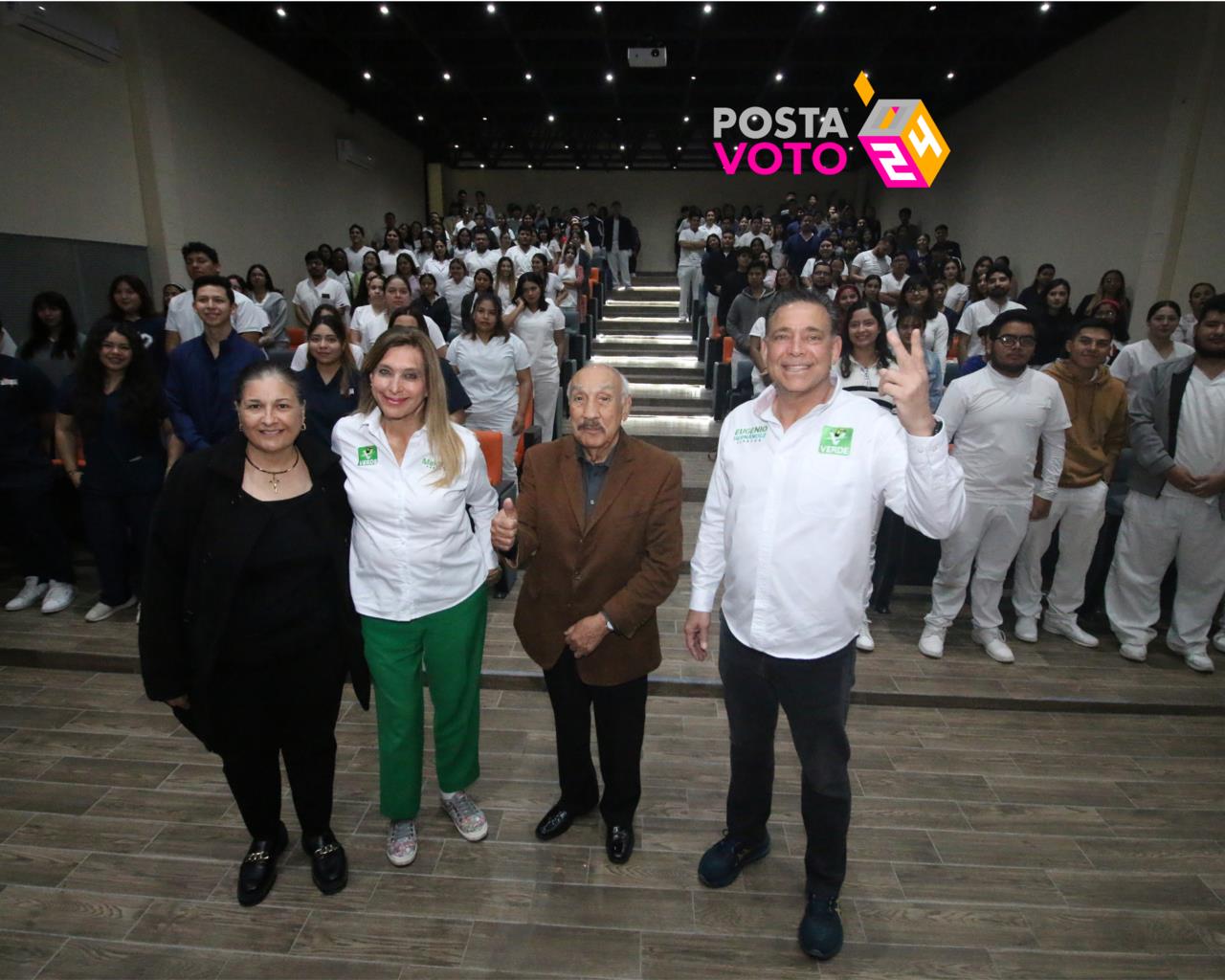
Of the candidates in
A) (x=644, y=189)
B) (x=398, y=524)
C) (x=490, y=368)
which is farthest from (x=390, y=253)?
(x=644, y=189)

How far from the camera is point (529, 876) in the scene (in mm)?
2166

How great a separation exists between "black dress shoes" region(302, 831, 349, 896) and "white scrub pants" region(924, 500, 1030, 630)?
2.89 m

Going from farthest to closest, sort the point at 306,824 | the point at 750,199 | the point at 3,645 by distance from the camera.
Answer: the point at 750,199 → the point at 3,645 → the point at 306,824

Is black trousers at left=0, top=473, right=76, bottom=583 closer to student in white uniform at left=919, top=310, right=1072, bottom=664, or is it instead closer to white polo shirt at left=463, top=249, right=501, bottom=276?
student in white uniform at left=919, top=310, right=1072, bottom=664

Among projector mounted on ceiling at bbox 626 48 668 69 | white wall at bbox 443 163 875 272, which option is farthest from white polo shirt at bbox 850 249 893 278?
white wall at bbox 443 163 875 272

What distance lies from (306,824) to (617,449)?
149 cm

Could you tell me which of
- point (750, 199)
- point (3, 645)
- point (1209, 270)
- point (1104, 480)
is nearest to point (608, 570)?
point (1104, 480)

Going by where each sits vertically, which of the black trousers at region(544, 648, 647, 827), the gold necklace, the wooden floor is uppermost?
the gold necklace

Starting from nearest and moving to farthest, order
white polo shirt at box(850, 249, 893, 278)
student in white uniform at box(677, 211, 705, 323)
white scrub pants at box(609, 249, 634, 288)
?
white polo shirt at box(850, 249, 893, 278) < student in white uniform at box(677, 211, 705, 323) < white scrub pants at box(609, 249, 634, 288)

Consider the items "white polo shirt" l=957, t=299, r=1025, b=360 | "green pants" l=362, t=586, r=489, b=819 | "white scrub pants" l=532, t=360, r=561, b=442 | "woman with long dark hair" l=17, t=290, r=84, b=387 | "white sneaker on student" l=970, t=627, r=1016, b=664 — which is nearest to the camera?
"green pants" l=362, t=586, r=489, b=819

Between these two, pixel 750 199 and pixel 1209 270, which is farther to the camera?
pixel 750 199

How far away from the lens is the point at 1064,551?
3.63 metres

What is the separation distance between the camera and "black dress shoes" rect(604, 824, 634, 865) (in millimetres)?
2205

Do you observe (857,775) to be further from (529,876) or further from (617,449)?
(617,449)
